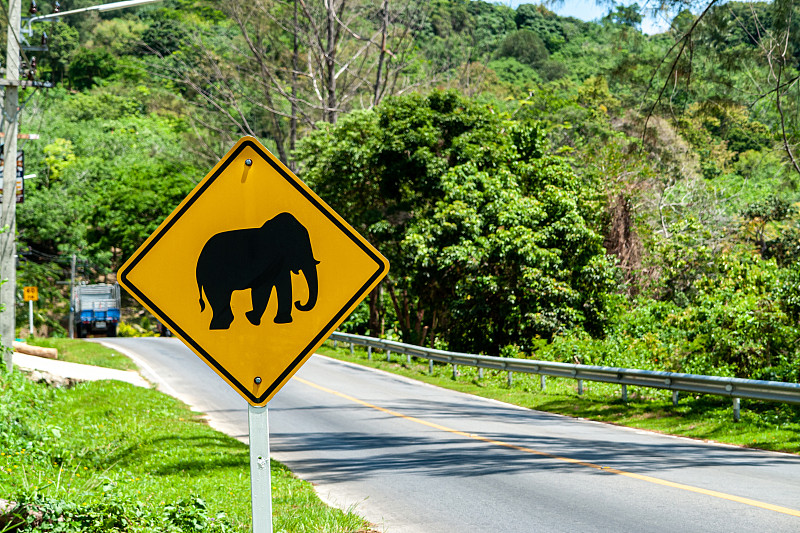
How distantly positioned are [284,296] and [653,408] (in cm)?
1340

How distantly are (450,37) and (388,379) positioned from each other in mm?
39707

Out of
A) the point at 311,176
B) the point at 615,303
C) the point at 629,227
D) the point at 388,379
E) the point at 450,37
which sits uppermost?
the point at 450,37

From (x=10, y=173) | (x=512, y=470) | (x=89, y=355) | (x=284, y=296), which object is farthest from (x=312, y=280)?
(x=89, y=355)

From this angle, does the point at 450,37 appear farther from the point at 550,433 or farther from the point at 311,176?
the point at 550,433

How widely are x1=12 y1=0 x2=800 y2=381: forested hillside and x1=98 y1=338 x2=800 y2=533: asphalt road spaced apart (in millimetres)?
4352

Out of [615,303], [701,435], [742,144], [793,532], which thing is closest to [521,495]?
[793,532]

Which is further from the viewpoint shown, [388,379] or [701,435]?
[388,379]

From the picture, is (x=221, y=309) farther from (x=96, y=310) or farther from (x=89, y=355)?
(x=96, y=310)

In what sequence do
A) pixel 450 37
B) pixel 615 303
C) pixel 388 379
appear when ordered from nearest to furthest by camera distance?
pixel 388 379, pixel 615 303, pixel 450 37

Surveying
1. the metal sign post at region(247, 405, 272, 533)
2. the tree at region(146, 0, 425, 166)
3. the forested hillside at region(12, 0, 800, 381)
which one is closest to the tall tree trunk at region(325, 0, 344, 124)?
the tree at region(146, 0, 425, 166)

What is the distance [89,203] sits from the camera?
59.4m

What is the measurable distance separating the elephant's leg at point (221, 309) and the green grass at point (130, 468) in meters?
2.80

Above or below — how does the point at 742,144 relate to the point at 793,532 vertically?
above

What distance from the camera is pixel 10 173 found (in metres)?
17.8
